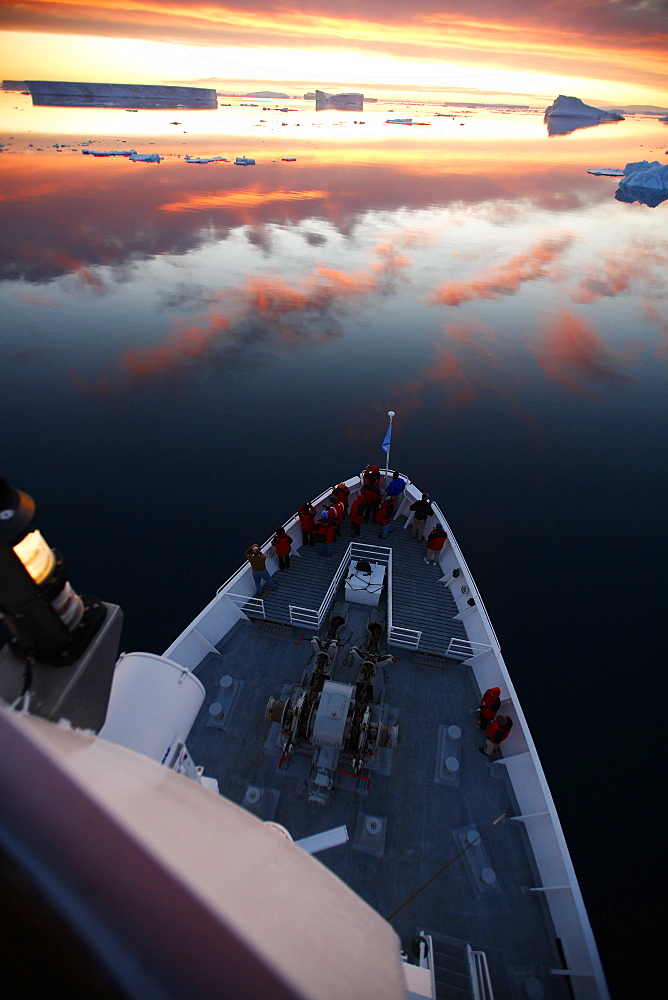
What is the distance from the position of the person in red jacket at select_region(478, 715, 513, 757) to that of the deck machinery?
2.19 m

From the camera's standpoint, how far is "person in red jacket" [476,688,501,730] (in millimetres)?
10555

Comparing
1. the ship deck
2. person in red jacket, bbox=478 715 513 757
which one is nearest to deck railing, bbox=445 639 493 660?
the ship deck

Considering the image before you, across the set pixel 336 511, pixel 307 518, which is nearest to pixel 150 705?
pixel 307 518

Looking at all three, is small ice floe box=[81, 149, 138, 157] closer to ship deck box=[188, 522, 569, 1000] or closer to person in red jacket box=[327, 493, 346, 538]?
person in red jacket box=[327, 493, 346, 538]

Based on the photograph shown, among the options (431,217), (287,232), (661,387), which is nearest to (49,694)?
(661,387)

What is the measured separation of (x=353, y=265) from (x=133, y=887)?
210 ft

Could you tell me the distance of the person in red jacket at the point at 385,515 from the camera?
16.5m

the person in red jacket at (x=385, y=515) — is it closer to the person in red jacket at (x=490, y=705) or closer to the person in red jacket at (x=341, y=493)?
the person in red jacket at (x=341, y=493)

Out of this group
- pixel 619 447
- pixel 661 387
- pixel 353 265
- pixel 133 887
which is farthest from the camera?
pixel 353 265

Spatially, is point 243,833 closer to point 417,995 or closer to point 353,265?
point 417,995

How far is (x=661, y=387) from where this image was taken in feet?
112

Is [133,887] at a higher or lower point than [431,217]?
lower

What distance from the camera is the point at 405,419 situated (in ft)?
106

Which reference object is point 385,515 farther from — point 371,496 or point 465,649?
point 465,649
